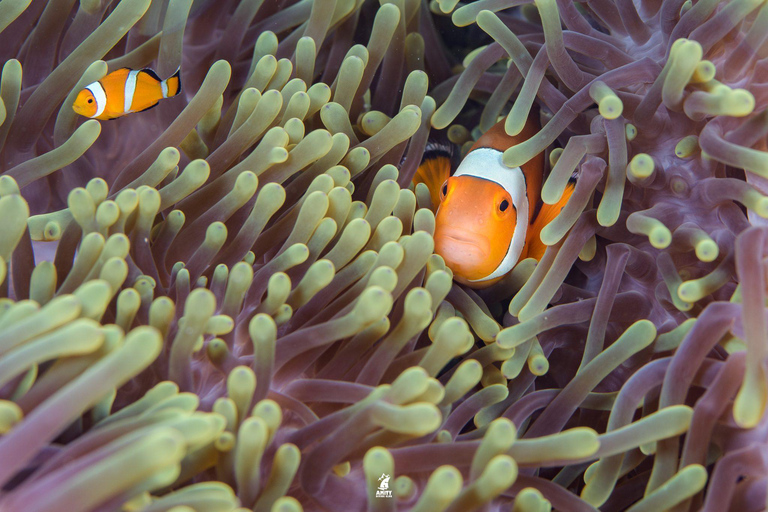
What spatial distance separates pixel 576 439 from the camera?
77cm

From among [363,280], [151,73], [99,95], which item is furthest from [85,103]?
[363,280]

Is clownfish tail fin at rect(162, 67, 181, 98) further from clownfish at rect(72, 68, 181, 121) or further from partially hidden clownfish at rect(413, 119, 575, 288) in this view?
partially hidden clownfish at rect(413, 119, 575, 288)

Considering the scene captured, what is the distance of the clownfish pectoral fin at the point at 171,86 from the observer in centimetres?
122

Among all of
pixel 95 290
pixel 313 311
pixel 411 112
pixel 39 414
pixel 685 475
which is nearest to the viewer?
pixel 39 414

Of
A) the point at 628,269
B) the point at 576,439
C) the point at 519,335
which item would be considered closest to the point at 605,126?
the point at 628,269

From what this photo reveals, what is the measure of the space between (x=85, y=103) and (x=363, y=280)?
0.64m

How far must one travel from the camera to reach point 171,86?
1228mm

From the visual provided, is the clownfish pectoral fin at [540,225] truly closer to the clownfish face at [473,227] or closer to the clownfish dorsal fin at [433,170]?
the clownfish face at [473,227]

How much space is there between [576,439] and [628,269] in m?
0.47

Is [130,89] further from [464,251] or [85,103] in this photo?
[464,251]

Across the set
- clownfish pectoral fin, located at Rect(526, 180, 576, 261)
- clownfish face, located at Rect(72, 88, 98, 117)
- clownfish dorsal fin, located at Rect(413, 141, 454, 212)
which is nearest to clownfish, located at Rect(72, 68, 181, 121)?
clownfish face, located at Rect(72, 88, 98, 117)

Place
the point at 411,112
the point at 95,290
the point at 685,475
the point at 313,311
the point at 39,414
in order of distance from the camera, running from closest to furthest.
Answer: the point at 39,414, the point at 95,290, the point at 685,475, the point at 313,311, the point at 411,112

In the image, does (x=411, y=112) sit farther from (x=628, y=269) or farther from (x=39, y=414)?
(x=39, y=414)

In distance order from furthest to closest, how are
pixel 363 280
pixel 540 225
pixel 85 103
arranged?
pixel 540 225
pixel 85 103
pixel 363 280
